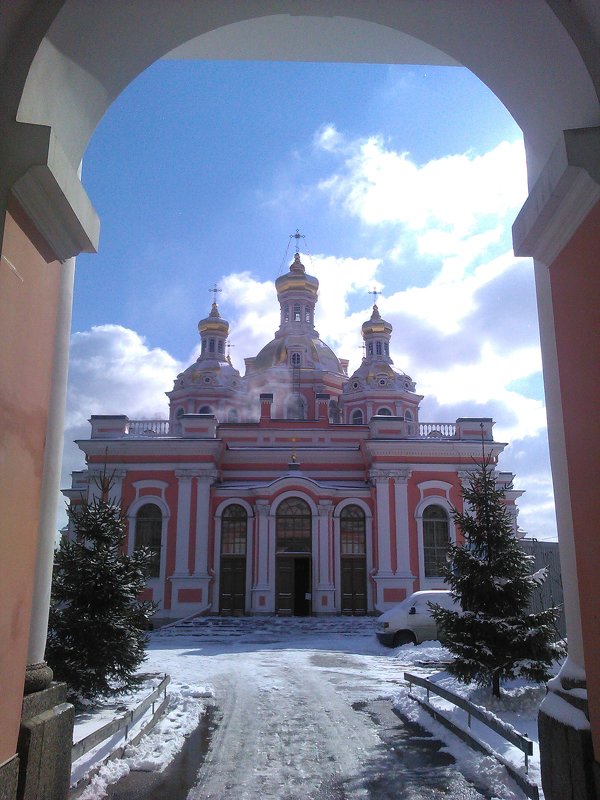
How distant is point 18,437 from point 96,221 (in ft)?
5.18

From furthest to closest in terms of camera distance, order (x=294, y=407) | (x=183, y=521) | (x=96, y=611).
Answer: (x=294, y=407) → (x=183, y=521) → (x=96, y=611)

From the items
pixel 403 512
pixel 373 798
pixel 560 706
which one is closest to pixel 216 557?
pixel 403 512

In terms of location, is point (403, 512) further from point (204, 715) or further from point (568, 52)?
point (568, 52)

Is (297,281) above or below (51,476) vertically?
above

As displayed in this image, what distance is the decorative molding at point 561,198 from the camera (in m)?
3.63

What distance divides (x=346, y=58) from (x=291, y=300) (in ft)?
126

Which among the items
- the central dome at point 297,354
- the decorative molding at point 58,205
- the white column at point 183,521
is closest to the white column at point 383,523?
the white column at point 183,521

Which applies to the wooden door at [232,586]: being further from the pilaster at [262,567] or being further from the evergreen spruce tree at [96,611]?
the evergreen spruce tree at [96,611]

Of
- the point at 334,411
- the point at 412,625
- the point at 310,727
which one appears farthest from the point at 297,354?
the point at 310,727

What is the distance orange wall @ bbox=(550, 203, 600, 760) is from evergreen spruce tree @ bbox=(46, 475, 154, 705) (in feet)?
20.8

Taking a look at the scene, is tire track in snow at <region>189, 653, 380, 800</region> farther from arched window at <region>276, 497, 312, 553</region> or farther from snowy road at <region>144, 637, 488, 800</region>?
arched window at <region>276, 497, 312, 553</region>

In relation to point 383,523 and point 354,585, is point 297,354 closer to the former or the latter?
point 383,523

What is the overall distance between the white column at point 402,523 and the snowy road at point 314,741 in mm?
11617

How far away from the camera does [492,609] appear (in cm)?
937
